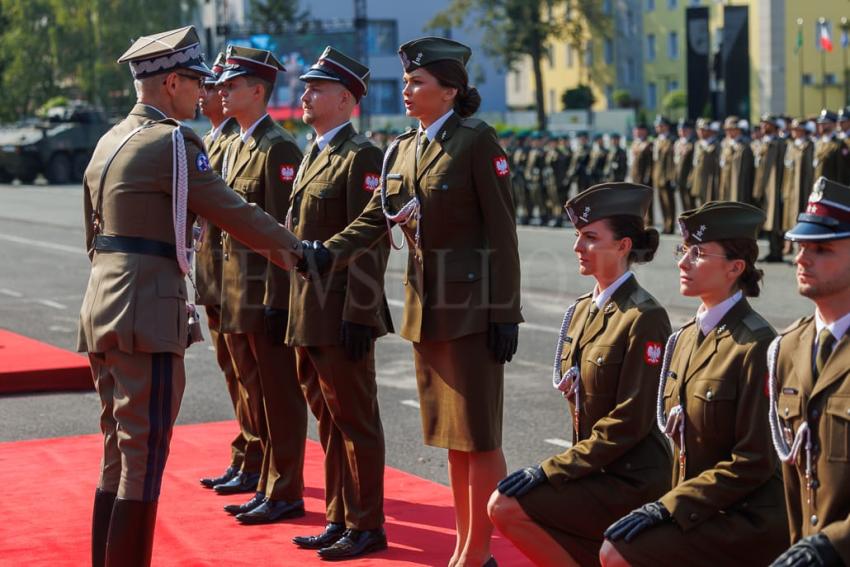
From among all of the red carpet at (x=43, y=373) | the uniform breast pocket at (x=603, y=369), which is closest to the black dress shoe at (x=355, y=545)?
the uniform breast pocket at (x=603, y=369)

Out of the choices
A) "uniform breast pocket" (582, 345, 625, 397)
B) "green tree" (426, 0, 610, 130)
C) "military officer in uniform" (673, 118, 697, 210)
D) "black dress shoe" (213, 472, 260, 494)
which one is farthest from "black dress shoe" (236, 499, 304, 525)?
"green tree" (426, 0, 610, 130)

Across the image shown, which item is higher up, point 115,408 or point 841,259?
point 841,259

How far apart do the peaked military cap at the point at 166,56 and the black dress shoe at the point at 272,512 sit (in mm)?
2155

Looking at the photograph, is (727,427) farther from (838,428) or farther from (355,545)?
(355,545)

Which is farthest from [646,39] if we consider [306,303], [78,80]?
[306,303]

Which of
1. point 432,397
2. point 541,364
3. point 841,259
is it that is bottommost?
point 541,364

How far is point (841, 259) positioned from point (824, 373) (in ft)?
1.01

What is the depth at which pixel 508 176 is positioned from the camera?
5.60 metres

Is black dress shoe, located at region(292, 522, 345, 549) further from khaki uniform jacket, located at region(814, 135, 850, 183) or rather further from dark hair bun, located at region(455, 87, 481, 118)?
khaki uniform jacket, located at region(814, 135, 850, 183)

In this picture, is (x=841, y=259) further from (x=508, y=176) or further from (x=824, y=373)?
(x=508, y=176)

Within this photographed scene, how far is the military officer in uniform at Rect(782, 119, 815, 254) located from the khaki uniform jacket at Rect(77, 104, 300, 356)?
1486cm

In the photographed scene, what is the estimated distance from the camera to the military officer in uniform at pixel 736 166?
2108 centimetres

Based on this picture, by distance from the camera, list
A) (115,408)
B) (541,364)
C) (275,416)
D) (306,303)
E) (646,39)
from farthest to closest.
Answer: (646,39) → (541,364) → (275,416) → (306,303) → (115,408)

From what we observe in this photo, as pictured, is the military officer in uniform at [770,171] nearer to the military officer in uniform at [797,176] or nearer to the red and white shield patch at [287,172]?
the military officer in uniform at [797,176]
